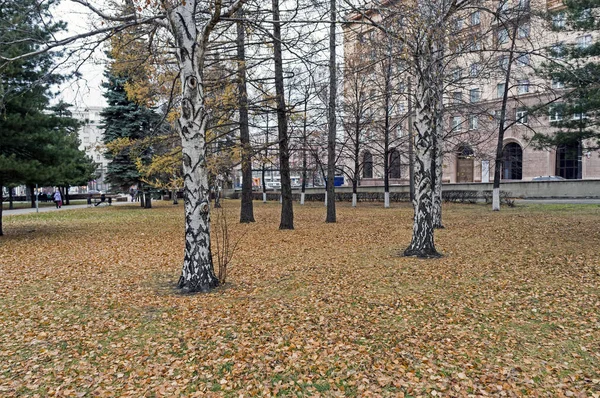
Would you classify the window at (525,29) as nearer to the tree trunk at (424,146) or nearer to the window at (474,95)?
the window at (474,95)

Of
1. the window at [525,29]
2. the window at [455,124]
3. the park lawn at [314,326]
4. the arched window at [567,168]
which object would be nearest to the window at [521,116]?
the window at [455,124]

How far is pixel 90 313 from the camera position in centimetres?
516

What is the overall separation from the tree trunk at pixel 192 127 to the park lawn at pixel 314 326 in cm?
100

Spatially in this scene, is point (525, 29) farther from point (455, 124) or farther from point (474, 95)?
point (455, 124)

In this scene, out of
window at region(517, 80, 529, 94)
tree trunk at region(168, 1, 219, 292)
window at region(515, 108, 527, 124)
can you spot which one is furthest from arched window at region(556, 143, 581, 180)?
tree trunk at region(168, 1, 219, 292)

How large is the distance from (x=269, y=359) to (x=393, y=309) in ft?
6.37

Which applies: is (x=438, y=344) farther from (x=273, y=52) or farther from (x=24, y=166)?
(x=24, y=166)

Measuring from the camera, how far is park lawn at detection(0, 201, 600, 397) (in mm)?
3338

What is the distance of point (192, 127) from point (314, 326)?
10.3 feet

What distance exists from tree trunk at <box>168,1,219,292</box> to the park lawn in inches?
39.2

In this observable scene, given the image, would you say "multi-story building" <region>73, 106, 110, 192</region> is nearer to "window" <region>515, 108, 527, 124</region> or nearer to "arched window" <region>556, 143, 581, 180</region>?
"window" <region>515, 108, 527, 124</region>

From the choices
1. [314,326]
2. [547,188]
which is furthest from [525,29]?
[547,188]

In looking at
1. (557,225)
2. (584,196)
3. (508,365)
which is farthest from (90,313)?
(584,196)

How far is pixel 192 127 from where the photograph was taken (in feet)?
18.4
